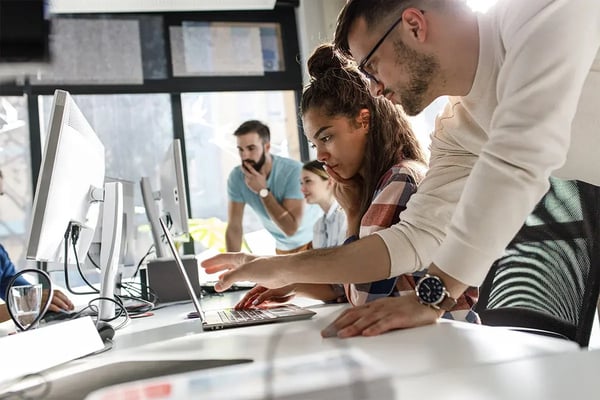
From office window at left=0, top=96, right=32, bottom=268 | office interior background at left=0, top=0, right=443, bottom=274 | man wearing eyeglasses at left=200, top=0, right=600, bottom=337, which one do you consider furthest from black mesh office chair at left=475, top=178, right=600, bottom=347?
office window at left=0, top=96, right=32, bottom=268

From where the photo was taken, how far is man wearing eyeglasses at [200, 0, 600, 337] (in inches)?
27.4

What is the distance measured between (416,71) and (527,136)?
390 millimetres

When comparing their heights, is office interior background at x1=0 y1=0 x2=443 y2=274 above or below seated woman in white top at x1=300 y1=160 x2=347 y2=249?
above

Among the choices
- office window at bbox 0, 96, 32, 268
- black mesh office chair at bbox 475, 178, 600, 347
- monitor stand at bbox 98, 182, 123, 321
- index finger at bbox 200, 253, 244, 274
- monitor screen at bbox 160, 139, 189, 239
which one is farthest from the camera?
office window at bbox 0, 96, 32, 268

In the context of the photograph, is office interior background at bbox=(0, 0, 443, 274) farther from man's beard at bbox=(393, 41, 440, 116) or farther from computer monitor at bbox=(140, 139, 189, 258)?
man's beard at bbox=(393, 41, 440, 116)

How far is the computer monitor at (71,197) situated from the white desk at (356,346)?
0.89 ft

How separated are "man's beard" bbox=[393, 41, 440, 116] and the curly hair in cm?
24

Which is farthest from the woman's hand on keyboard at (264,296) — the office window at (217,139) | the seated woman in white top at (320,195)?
the office window at (217,139)

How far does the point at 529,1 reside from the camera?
0.75m

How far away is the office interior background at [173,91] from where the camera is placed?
3668 mm

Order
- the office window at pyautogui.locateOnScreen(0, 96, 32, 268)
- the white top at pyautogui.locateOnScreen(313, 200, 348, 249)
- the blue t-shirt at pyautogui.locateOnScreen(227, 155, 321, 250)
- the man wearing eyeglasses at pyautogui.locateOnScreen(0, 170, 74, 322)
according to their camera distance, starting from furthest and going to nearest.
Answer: the office window at pyautogui.locateOnScreen(0, 96, 32, 268) < the blue t-shirt at pyautogui.locateOnScreen(227, 155, 321, 250) < the white top at pyautogui.locateOnScreen(313, 200, 348, 249) < the man wearing eyeglasses at pyautogui.locateOnScreen(0, 170, 74, 322)

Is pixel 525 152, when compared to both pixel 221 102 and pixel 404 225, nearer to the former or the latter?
pixel 404 225

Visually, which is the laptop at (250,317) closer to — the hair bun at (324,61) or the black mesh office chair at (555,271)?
the black mesh office chair at (555,271)

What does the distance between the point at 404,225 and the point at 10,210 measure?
10.9ft
